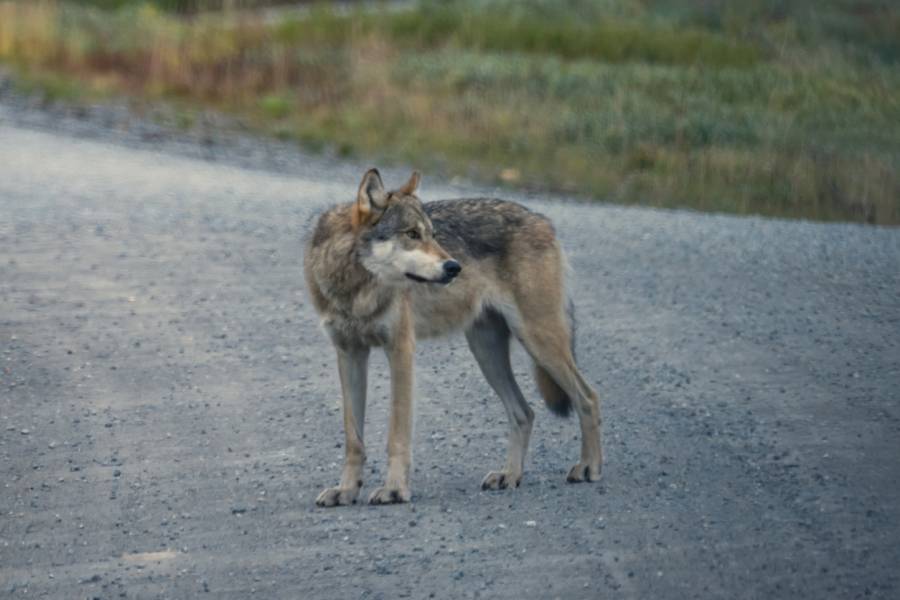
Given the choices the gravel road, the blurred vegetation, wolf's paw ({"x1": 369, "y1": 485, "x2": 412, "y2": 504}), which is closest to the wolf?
wolf's paw ({"x1": 369, "y1": 485, "x2": 412, "y2": 504})

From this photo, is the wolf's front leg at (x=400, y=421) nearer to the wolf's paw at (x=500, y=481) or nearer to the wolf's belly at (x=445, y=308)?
the wolf's belly at (x=445, y=308)

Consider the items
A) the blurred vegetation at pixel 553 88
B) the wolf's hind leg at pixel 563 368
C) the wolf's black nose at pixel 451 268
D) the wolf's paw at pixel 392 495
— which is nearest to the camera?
the wolf's black nose at pixel 451 268

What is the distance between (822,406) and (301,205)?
23.7 ft

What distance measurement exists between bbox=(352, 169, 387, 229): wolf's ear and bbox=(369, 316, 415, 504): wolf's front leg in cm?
56

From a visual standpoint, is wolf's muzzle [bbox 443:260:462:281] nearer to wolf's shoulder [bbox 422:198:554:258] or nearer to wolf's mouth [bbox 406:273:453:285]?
wolf's mouth [bbox 406:273:453:285]

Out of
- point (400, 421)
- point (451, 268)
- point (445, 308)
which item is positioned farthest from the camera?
point (445, 308)

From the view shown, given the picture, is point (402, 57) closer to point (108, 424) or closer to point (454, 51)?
point (454, 51)

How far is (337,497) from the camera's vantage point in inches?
279

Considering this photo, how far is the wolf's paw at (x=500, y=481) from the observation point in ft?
24.3

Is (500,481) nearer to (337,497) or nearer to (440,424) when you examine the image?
(337,497)

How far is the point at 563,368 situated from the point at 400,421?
3.28 ft

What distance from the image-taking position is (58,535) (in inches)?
263

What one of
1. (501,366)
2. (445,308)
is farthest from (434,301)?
(501,366)

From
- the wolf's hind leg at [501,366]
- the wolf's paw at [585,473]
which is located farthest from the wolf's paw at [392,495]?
the wolf's paw at [585,473]
